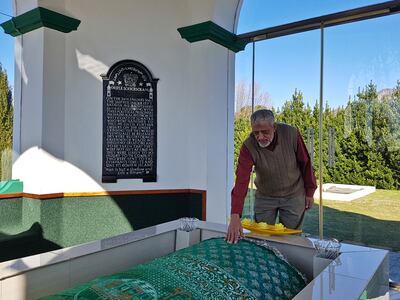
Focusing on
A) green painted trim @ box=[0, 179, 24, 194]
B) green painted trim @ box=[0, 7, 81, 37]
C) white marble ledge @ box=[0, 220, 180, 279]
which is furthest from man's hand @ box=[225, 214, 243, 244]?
green painted trim @ box=[0, 7, 81, 37]

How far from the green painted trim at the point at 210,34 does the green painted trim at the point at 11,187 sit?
214 cm

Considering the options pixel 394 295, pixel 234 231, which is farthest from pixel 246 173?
pixel 394 295

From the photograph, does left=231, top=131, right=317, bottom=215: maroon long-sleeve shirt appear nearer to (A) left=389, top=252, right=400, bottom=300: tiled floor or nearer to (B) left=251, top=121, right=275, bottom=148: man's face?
(B) left=251, top=121, right=275, bottom=148: man's face

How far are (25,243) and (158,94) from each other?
1.83 m

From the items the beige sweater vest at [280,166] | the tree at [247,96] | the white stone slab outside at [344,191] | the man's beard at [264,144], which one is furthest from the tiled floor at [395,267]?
the tree at [247,96]

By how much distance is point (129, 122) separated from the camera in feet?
11.5

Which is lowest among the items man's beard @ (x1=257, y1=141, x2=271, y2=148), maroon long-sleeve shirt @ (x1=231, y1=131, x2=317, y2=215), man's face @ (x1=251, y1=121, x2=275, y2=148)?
maroon long-sleeve shirt @ (x1=231, y1=131, x2=317, y2=215)

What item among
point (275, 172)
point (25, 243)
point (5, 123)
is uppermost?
point (5, 123)

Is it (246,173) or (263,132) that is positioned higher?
(263,132)

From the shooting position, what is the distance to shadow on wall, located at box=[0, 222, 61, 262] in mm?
2998

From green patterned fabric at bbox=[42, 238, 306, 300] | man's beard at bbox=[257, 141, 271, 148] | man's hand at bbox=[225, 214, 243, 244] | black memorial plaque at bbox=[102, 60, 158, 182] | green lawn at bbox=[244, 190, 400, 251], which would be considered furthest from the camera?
black memorial plaque at bbox=[102, 60, 158, 182]

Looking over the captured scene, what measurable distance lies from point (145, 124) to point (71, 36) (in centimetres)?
105

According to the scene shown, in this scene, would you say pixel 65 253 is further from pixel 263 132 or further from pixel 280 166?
pixel 280 166

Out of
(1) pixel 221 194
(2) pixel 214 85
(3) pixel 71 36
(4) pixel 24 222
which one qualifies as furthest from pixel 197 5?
(4) pixel 24 222
